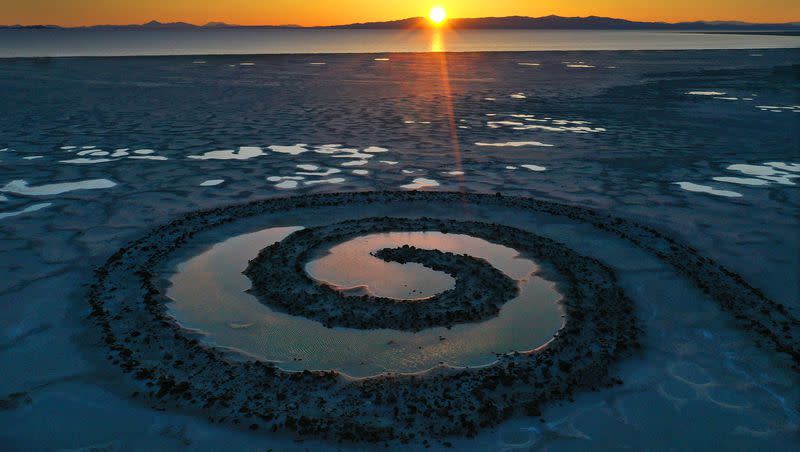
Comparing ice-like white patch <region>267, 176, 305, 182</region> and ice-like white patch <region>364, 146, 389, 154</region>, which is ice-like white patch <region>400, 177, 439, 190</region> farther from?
ice-like white patch <region>364, 146, 389, 154</region>

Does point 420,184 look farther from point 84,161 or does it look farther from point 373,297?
point 84,161

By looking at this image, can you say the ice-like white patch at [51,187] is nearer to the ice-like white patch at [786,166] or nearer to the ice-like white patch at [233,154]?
the ice-like white patch at [233,154]

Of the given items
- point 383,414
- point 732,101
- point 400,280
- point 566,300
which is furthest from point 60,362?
point 732,101

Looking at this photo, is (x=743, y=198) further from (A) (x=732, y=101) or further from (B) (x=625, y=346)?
(A) (x=732, y=101)

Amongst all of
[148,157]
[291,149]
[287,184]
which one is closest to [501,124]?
[291,149]

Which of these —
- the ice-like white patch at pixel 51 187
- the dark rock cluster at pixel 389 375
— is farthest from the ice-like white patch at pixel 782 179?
the ice-like white patch at pixel 51 187
